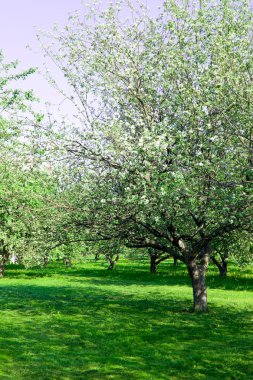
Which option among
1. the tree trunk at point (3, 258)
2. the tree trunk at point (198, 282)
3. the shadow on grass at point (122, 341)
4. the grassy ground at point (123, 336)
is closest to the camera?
the shadow on grass at point (122, 341)

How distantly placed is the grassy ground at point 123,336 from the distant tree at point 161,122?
4530 mm

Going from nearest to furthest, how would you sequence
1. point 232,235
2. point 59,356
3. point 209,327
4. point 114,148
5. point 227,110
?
point 59,356
point 227,110
point 114,148
point 209,327
point 232,235

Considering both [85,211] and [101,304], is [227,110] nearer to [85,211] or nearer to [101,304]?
[85,211]

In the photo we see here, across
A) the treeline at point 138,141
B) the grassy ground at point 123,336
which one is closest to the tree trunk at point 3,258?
the grassy ground at point 123,336

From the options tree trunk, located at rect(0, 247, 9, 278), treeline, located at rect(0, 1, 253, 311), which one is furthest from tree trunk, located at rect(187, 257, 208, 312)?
tree trunk, located at rect(0, 247, 9, 278)

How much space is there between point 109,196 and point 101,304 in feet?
45.6

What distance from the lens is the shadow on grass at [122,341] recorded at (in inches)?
615

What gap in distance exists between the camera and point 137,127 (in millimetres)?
23453

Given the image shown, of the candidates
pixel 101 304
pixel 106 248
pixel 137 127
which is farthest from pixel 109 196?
pixel 101 304

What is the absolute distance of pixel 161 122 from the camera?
19.0 meters

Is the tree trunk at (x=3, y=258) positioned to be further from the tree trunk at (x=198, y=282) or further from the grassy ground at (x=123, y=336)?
the tree trunk at (x=198, y=282)

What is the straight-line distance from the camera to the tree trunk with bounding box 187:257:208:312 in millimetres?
27109

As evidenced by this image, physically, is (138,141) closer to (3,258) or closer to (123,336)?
(123,336)

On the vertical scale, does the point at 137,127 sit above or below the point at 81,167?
above
